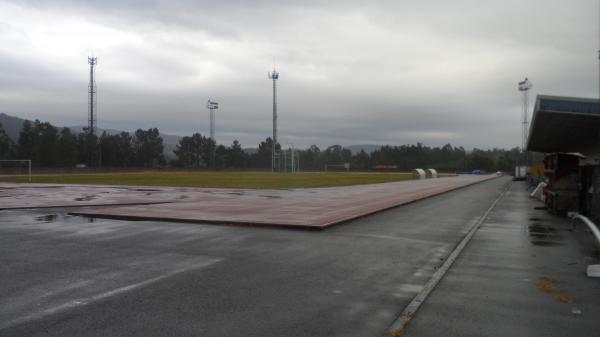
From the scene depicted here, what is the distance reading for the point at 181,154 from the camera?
441 feet

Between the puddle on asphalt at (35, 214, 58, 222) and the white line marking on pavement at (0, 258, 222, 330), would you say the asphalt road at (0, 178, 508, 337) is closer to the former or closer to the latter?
the white line marking on pavement at (0, 258, 222, 330)

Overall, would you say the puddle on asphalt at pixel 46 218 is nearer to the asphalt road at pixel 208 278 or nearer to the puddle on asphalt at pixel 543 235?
the asphalt road at pixel 208 278

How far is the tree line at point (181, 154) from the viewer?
99.3 meters

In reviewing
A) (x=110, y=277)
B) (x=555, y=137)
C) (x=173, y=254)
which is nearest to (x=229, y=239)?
(x=173, y=254)

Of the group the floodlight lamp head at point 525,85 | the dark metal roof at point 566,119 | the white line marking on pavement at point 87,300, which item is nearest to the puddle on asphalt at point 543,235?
the dark metal roof at point 566,119

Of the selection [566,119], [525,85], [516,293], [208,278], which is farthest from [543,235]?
[525,85]

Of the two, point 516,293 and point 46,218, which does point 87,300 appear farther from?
point 46,218

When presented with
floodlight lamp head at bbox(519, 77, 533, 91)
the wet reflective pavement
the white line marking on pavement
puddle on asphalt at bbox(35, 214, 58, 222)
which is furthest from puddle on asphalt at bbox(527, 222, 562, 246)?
floodlight lamp head at bbox(519, 77, 533, 91)

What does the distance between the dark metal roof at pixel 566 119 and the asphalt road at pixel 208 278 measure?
7768 mm

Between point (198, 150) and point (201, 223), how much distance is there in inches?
5037

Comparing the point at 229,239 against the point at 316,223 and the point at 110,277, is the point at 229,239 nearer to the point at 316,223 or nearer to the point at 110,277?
the point at 316,223

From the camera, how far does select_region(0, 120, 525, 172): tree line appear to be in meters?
99.3

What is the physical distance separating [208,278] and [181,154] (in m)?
132

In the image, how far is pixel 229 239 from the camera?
10.2 metres
